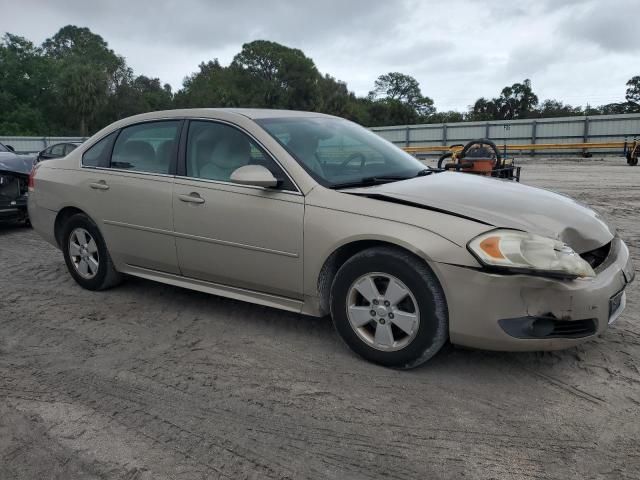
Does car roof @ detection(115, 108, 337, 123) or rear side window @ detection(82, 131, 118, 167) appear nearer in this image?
car roof @ detection(115, 108, 337, 123)

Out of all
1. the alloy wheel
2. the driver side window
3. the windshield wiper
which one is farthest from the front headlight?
the driver side window

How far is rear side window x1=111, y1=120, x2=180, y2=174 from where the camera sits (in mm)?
4250

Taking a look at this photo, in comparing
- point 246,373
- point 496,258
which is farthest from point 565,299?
point 246,373

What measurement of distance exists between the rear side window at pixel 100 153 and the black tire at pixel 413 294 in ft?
8.41

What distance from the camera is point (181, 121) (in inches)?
167

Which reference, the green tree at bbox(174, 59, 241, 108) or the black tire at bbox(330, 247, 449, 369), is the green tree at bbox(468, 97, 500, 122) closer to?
the green tree at bbox(174, 59, 241, 108)

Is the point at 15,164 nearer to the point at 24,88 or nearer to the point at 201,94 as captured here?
the point at 24,88

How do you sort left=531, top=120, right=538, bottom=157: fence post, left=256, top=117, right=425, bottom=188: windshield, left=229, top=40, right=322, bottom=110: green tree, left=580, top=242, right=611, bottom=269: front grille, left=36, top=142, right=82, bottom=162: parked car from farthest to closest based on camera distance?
left=229, top=40, right=322, bottom=110: green tree, left=531, top=120, right=538, bottom=157: fence post, left=36, top=142, right=82, bottom=162: parked car, left=256, top=117, right=425, bottom=188: windshield, left=580, top=242, right=611, bottom=269: front grille

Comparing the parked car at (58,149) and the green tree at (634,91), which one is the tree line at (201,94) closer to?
the green tree at (634,91)

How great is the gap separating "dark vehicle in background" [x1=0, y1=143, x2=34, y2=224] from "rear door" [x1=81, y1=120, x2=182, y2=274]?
3.83m

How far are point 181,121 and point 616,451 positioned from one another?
3.50 metres

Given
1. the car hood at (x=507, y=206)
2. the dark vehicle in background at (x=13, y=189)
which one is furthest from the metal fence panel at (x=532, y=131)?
the car hood at (x=507, y=206)

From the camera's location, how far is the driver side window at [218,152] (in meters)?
3.81

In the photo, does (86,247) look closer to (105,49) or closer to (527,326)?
(527,326)
